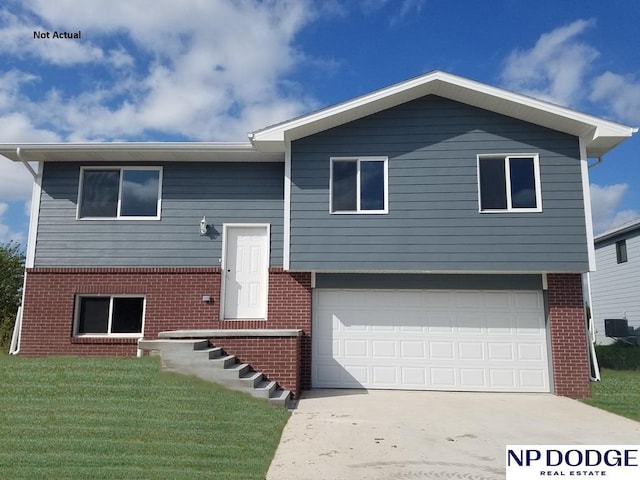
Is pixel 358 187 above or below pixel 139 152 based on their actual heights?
below

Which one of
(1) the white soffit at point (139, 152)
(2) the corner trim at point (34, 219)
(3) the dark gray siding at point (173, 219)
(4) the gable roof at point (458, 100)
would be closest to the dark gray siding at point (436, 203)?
(4) the gable roof at point (458, 100)

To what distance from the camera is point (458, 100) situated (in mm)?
10008

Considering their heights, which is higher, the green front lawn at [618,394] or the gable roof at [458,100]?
the gable roof at [458,100]

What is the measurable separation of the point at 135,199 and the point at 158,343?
4.21m

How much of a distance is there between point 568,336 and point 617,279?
1026cm

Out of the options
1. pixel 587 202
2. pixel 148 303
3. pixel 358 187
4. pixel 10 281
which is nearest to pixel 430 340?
pixel 358 187

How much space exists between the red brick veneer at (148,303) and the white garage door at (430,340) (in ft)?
1.77

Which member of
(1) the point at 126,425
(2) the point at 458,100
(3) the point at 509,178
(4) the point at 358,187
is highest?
(2) the point at 458,100

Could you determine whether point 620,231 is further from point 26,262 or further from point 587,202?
point 26,262

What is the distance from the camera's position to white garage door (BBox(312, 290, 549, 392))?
9.89 m

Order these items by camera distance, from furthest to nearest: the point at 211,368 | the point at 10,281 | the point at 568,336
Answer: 1. the point at 10,281
2. the point at 568,336
3. the point at 211,368

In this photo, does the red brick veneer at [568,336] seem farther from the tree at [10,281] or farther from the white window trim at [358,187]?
the tree at [10,281]

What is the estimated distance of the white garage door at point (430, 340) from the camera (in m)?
9.89

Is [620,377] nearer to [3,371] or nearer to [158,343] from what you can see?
[158,343]
